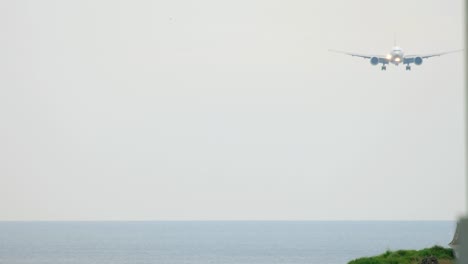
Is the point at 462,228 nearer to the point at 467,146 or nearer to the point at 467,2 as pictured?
the point at 467,146

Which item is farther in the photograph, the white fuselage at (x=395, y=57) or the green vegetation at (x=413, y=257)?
the white fuselage at (x=395, y=57)

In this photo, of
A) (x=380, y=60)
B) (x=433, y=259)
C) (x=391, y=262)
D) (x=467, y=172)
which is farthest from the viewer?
(x=380, y=60)

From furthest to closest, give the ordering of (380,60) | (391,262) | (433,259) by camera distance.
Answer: (380,60) → (391,262) → (433,259)

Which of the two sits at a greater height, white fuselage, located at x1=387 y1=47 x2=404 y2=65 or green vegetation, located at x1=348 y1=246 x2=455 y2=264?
white fuselage, located at x1=387 y1=47 x2=404 y2=65

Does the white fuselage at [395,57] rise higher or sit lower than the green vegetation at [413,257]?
higher

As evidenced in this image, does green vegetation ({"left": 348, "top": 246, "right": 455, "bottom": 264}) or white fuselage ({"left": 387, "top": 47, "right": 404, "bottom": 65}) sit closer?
green vegetation ({"left": 348, "top": 246, "right": 455, "bottom": 264})

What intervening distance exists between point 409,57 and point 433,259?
55293 millimetres

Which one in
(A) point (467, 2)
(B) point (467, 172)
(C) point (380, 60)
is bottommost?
(B) point (467, 172)

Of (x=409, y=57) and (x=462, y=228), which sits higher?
(x=409, y=57)

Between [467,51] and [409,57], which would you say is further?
[409,57]

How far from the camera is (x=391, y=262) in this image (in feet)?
250

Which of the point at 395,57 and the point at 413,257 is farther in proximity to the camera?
the point at 395,57

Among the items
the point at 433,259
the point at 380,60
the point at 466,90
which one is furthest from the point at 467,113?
the point at 380,60

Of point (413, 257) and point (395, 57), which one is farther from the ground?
point (395, 57)
